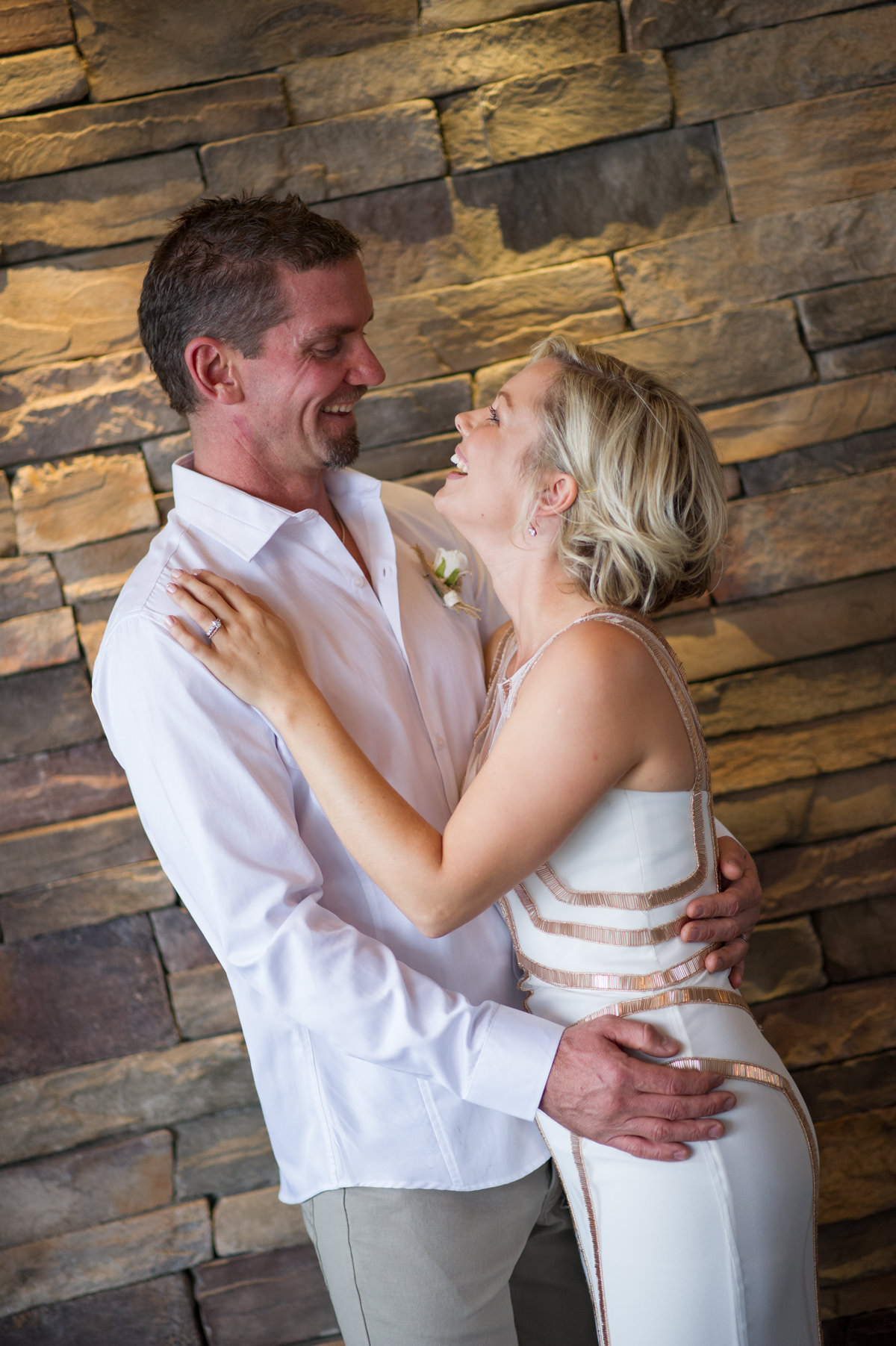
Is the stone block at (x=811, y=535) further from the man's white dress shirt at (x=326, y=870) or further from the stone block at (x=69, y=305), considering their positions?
the stone block at (x=69, y=305)

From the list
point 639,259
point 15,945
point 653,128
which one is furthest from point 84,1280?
point 653,128

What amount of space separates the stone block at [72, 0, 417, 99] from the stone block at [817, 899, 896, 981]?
1.80 m

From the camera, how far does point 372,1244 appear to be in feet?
4.28

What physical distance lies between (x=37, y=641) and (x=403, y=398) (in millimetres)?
783

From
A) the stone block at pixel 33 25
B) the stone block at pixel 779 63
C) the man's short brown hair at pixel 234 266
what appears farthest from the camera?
the stone block at pixel 779 63

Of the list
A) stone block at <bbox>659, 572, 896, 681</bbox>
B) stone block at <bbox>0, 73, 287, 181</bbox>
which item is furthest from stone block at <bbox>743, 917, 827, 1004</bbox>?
stone block at <bbox>0, 73, 287, 181</bbox>

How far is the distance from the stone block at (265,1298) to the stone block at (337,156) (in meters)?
1.95

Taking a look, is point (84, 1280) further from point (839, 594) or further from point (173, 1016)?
point (839, 594)

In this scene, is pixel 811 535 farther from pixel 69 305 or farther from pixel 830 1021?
pixel 69 305

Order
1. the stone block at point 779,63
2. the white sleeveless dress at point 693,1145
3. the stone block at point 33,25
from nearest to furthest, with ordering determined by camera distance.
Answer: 1. the white sleeveless dress at point 693,1145
2. the stone block at point 33,25
3. the stone block at point 779,63

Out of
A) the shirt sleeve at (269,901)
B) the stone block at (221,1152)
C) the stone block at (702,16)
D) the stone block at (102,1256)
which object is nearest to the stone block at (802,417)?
the stone block at (702,16)

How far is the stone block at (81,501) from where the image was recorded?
5.75ft

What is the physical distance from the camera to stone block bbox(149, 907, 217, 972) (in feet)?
5.97

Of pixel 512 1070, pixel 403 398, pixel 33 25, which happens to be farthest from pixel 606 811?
pixel 33 25
